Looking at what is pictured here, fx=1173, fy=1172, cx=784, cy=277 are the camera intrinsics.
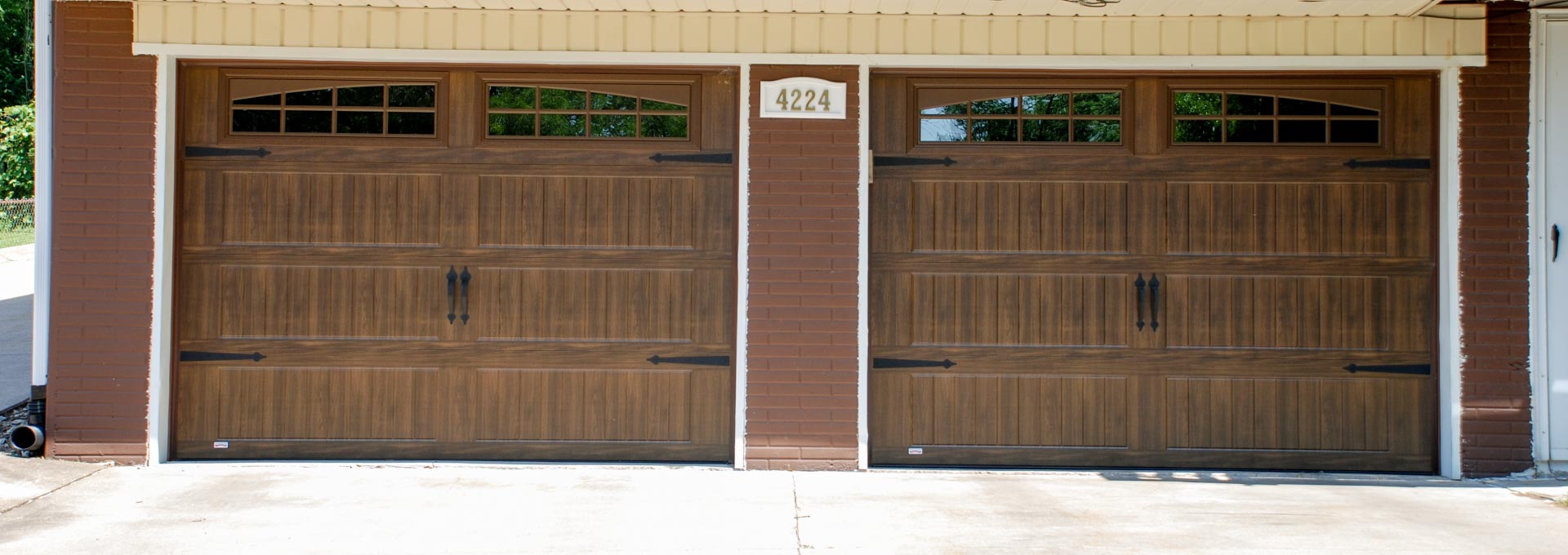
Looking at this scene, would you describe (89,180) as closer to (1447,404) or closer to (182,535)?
(182,535)

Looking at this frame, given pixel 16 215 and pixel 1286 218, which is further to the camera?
pixel 16 215

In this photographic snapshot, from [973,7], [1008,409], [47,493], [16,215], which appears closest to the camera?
[47,493]

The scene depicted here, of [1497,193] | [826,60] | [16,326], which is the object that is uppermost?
[826,60]

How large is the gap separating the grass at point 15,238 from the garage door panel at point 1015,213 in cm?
1611

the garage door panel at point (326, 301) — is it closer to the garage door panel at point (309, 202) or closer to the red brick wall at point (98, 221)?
the garage door panel at point (309, 202)

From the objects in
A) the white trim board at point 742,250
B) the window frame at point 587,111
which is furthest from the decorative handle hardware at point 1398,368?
the window frame at point 587,111

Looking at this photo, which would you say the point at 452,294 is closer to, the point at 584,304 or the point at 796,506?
the point at 584,304

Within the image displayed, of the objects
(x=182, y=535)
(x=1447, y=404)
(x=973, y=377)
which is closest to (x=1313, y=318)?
(x=1447, y=404)

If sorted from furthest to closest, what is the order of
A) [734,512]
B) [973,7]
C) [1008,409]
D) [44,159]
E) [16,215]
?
[16,215] < [1008,409] < [44,159] < [973,7] < [734,512]

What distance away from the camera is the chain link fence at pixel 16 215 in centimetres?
1816

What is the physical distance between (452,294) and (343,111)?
3.86 feet

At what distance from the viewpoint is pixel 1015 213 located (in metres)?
6.53

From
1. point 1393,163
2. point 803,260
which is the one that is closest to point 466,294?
point 803,260

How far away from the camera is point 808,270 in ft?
21.0
